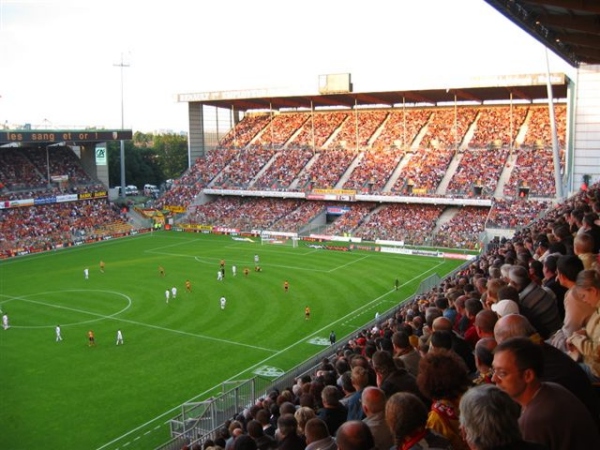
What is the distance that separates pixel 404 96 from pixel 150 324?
139 ft

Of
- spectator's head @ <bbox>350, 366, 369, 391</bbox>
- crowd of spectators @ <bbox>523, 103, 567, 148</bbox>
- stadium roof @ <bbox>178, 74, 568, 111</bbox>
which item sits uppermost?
stadium roof @ <bbox>178, 74, 568, 111</bbox>

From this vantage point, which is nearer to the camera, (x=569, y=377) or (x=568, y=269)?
(x=569, y=377)

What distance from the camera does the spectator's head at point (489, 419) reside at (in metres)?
3.29

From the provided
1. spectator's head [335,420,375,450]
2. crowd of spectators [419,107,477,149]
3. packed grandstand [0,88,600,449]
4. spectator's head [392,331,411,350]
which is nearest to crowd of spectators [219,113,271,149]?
packed grandstand [0,88,600,449]

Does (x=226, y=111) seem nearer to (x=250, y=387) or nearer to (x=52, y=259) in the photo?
(x=52, y=259)

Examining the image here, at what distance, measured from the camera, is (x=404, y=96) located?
2527 inches

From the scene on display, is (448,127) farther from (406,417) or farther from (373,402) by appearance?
(406,417)

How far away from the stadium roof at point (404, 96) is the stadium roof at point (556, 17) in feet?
98.7

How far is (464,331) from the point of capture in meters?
8.26

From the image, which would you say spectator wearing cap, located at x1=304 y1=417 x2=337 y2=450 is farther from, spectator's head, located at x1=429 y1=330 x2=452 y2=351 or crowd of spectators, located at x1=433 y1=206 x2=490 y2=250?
crowd of spectators, located at x1=433 y1=206 x2=490 y2=250

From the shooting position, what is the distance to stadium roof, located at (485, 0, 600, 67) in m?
16.0

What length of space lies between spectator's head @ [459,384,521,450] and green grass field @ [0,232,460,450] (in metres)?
17.5

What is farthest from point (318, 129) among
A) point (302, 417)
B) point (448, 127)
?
point (302, 417)

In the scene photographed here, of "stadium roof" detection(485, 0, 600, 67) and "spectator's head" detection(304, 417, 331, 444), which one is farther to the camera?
"stadium roof" detection(485, 0, 600, 67)
